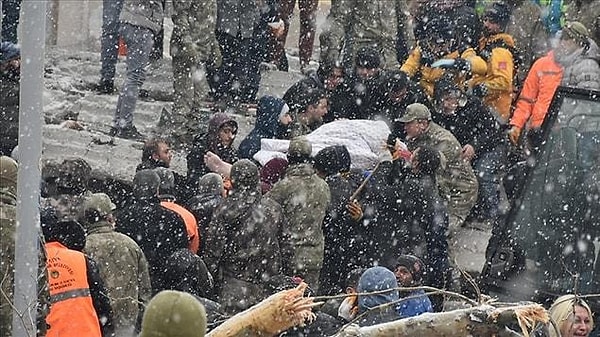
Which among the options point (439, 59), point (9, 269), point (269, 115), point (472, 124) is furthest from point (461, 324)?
point (439, 59)

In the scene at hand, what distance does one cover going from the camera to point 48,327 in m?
6.82

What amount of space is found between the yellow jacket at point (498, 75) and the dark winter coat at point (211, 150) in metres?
2.52

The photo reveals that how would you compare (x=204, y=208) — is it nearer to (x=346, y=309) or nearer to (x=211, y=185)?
(x=211, y=185)

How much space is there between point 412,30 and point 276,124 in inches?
108

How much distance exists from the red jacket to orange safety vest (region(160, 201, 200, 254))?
376cm

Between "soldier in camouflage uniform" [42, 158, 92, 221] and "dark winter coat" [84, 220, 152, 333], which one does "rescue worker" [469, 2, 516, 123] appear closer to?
"soldier in camouflage uniform" [42, 158, 92, 221]

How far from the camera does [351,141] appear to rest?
10820 millimetres

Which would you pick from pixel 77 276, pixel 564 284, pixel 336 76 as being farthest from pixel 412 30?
pixel 77 276

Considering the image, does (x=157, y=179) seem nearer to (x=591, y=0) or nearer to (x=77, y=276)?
(x=77, y=276)

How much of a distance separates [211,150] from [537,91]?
299 cm

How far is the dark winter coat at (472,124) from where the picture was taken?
37.4 ft

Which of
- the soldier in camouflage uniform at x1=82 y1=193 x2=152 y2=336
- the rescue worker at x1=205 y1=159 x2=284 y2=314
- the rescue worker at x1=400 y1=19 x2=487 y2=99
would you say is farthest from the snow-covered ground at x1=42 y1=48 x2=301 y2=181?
the soldier in camouflage uniform at x1=82 y1=193 x2=152 y2=336

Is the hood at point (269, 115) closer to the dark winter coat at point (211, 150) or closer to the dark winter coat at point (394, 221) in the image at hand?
the dark winter coat at point (211, 150)

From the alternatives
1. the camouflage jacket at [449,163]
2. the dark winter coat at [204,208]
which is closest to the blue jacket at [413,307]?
the dark winter coat at [204,208]
